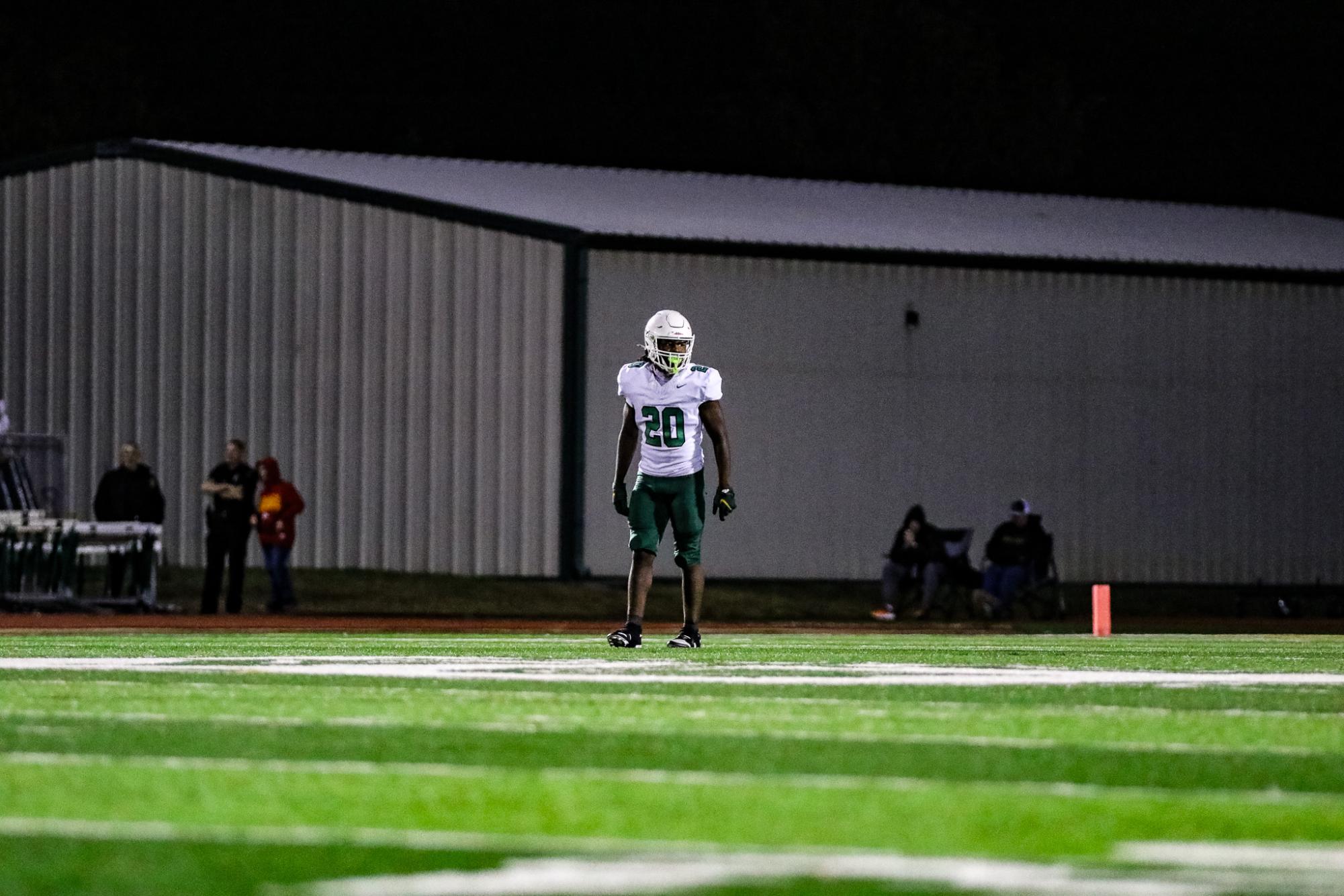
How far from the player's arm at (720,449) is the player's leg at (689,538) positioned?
0.12 metres

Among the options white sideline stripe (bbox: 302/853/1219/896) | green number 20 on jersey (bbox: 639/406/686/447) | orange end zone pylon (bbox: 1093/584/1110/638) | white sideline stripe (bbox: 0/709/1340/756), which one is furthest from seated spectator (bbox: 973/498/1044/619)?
white sideline stripe (bbox: 302/853/1219/896)

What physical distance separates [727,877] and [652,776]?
5.83 feet

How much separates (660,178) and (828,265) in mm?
6339

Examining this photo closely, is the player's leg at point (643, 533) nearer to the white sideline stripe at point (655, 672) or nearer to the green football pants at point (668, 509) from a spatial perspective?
the green football pants at point (668, 509)

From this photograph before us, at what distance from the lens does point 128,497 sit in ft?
89.0

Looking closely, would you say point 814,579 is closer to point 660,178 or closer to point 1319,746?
point 660,178

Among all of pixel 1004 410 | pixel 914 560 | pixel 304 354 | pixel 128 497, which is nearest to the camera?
pixel 128 497

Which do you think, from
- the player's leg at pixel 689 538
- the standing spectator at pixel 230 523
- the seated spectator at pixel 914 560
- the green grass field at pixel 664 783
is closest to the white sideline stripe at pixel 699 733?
the green grass field at pixel 664 783

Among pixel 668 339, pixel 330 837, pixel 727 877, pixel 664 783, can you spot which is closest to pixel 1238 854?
pixel 727 877

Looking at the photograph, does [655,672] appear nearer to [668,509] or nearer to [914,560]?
[668,509]

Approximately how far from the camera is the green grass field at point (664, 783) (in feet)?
15.6

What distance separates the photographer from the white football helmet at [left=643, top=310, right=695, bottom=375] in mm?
14711

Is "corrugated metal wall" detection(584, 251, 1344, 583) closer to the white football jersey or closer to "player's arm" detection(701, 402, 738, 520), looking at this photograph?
"player's arm" detection(701, 402, 738, 520)

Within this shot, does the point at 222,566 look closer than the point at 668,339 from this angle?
No
